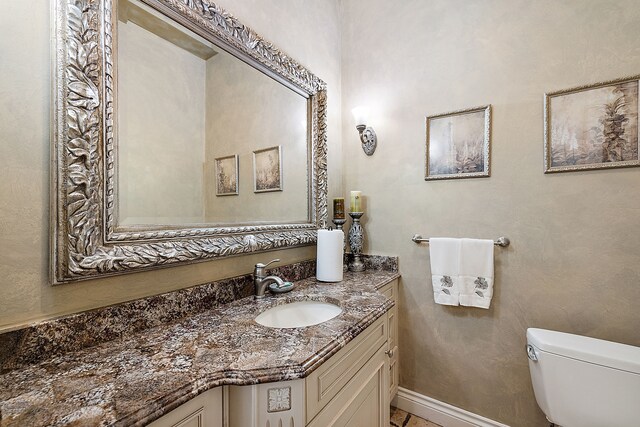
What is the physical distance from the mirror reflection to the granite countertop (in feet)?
1.25

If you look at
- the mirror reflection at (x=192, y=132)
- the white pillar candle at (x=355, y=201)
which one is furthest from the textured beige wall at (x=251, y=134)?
the white pillar candle at (x=355, y=201)

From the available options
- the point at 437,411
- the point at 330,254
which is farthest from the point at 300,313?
the point at 437,411

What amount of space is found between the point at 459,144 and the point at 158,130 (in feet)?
4.82

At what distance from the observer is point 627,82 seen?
1196mm

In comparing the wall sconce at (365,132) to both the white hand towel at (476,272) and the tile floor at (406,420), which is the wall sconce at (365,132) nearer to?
the white hand towel at (476,272)

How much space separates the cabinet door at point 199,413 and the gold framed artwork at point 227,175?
73 centimetres

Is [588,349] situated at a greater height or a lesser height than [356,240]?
lesser

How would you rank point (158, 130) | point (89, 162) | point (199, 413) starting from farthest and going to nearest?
point (158, 130)
point (89, 162)
point (199, 413)

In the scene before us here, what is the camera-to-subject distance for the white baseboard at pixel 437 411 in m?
1.50

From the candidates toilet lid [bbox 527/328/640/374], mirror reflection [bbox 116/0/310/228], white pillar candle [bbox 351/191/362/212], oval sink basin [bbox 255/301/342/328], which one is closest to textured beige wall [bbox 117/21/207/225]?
mirror reflection [bbox 116/0/310/228]

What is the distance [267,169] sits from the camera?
1.39 m

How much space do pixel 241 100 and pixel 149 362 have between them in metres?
1.06

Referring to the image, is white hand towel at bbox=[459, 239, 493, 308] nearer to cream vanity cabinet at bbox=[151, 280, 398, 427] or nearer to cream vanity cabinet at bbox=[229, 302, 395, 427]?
cream vanity cabinet at bbox=[229, 302, 395, 427]

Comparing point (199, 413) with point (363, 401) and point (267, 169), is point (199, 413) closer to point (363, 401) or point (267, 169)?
point (363, 401)
